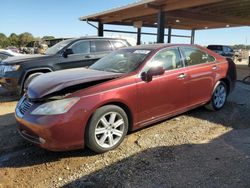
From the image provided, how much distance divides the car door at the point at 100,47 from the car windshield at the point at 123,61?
313 cm

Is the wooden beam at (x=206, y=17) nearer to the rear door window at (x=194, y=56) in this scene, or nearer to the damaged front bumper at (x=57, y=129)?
the rear door window at (x=194, y=56)

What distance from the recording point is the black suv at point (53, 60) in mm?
7289

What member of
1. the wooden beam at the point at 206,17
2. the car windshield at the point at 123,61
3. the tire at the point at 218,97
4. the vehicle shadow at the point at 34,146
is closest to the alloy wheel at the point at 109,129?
the vehicle shadow at the point at 34,146

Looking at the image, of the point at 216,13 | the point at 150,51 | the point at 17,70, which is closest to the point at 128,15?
the point at 216,13

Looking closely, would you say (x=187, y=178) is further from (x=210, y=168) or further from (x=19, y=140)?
(x=19, y=140)

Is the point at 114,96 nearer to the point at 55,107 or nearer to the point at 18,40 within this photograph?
the point at 55,107

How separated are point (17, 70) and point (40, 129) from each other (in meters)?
4.21

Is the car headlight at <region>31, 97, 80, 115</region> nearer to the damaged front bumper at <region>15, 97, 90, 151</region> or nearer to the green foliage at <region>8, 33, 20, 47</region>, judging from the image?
the damaged front bumper at <region>15, 97, 90, 151</region>

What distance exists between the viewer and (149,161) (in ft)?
12.3

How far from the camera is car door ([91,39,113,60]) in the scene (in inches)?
337

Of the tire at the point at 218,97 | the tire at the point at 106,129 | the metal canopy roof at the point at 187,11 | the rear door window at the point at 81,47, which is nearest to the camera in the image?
the tire at the point at 106,129

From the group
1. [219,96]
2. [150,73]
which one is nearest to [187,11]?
[219,96]

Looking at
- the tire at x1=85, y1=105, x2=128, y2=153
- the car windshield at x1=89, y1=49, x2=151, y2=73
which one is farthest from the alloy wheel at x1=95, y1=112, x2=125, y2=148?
the car windshield at x1=89, y1=49, x2=151, y2=73

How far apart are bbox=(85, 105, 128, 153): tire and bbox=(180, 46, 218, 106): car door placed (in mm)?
1716
